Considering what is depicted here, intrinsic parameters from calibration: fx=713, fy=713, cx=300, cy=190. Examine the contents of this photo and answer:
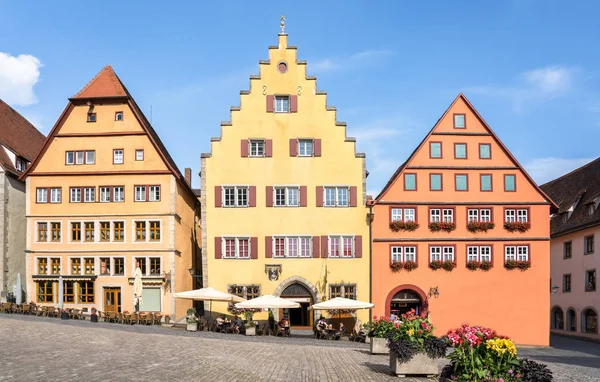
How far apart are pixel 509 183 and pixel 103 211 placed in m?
22.6

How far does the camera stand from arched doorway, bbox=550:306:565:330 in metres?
48.9

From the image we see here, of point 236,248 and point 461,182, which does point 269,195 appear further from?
point 461,182

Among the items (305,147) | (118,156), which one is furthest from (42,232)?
(305,147)

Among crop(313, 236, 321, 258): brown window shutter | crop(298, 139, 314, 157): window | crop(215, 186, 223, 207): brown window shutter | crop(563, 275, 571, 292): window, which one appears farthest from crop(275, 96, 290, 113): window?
crop(563, 275, 571, 292): window

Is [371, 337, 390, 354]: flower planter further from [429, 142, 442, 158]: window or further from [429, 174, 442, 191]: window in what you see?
[429, 142, 442, 158]: window

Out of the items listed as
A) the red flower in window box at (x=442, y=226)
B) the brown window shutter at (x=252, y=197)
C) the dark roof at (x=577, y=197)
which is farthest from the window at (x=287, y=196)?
the dark roof at (x=577, y=197)

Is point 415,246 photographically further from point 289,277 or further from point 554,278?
point 554,278

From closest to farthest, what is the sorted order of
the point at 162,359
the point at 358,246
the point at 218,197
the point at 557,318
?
the point at 162,359
the point at 358,246
the point at 218,197
the point at 557,318

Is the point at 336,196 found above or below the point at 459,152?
below

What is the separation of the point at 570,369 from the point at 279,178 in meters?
19.5

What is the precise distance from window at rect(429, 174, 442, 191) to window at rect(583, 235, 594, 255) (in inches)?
456

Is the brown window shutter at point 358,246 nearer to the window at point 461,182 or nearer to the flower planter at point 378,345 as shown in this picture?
the window at point 461,182

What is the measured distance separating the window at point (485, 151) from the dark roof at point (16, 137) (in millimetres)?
26910

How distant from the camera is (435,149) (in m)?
39.3
